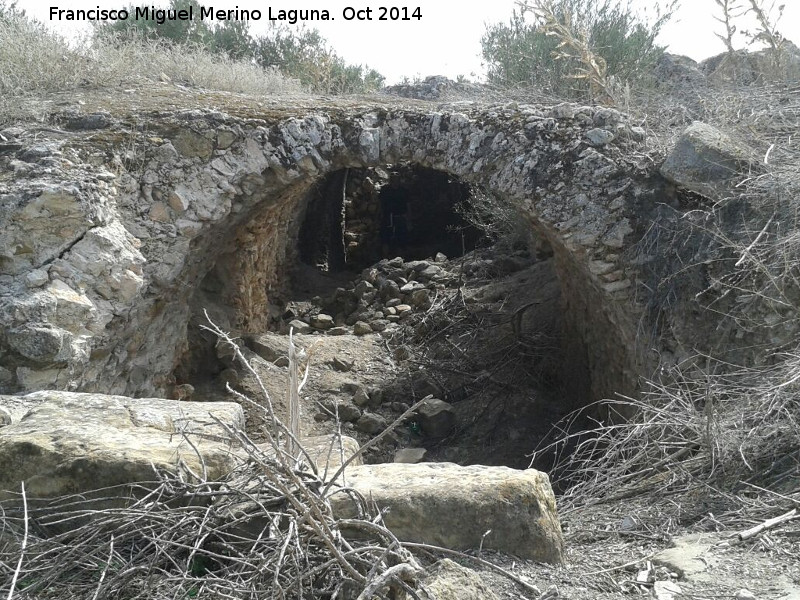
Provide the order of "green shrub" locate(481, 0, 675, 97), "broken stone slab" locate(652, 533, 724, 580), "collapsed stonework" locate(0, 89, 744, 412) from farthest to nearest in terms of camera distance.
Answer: "green shrub" locate(481, 0, 675, 97), "collapsed stonework" locate(0, 89, 744, 412), "broken stone slab" locate(652, 533, 724, 580)

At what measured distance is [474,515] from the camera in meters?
2.48

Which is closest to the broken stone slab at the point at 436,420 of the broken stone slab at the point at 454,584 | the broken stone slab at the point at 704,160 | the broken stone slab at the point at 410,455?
the broken stone slab at the point at 410,455

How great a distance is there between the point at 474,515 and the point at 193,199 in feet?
11.1

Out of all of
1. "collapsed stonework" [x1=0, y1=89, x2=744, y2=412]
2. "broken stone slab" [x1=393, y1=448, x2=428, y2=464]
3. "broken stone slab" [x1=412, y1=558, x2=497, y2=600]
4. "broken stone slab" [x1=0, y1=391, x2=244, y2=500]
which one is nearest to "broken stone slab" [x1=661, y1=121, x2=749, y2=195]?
"collapsed stonework" [x1=0, y1=89, x2=744, y2=412]

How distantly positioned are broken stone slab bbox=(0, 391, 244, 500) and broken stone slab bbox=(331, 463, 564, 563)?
0.53 meters

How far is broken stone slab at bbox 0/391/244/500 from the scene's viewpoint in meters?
2.62

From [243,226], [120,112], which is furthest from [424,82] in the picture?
[120,112]

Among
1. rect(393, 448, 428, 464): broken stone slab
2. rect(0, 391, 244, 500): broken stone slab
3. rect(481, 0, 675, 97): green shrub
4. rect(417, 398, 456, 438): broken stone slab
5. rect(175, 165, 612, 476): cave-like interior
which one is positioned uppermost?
rect(481, 0, 675, 97): green shrub

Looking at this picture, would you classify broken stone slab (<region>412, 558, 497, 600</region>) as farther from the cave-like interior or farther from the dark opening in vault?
the dark opening in vault

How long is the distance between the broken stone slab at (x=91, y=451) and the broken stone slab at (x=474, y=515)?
0.53m

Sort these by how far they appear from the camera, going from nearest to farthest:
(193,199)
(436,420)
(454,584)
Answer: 1. (454,584)
2. (193,199)
3. (436,420)

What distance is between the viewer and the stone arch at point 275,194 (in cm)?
484

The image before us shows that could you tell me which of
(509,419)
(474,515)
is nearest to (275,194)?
(509,419)

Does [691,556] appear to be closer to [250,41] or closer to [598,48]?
[598,48]
